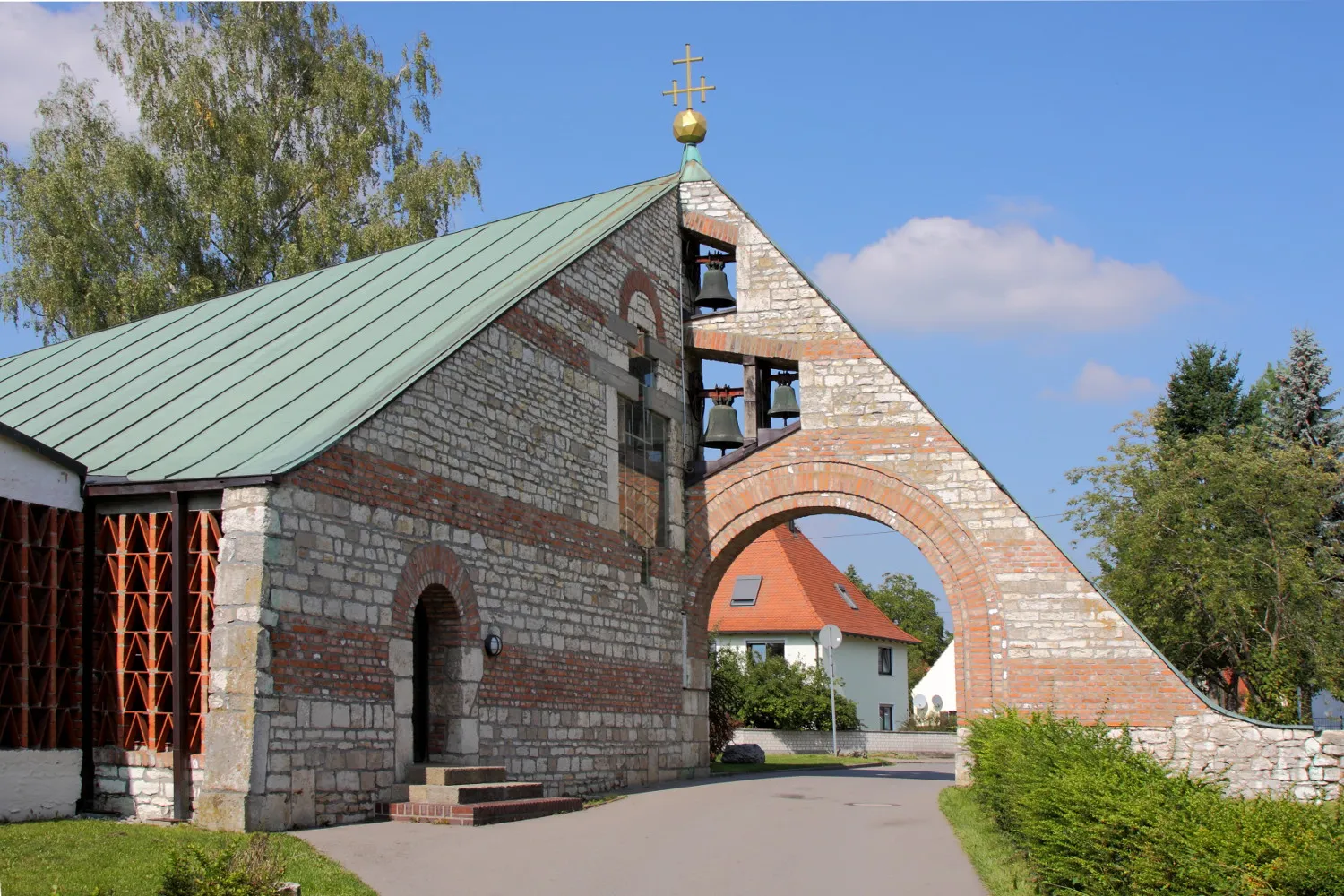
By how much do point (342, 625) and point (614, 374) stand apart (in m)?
6.59

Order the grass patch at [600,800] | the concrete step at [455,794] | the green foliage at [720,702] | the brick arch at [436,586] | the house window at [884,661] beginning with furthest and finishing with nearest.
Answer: the house window at [884,661]
the green foliage at [720,702]
the grass patch at [600,800]
the brick arch at [436,586]
the concrete step at [455,794]

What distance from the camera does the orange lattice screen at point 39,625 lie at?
10516mm

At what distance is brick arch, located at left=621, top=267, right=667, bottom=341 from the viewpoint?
17339mm

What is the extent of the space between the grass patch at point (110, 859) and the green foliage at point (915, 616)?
55713 millimetres

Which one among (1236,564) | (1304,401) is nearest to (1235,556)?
(1236,564)

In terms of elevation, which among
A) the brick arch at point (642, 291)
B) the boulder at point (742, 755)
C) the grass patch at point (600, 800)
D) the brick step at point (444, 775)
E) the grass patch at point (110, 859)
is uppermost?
the brick arch at point (642, 291)

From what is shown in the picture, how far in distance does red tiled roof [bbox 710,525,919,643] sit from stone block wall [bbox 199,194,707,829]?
17.5 metres

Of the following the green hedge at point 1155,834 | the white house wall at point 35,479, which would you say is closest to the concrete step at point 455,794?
the white house wall at point 35,479

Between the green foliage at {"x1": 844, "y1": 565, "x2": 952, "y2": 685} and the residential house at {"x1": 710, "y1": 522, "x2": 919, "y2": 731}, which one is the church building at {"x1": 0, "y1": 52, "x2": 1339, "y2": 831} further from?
the green foliage at {"x1": 844, "y1": 565, "x2": 952, "y2": 685}

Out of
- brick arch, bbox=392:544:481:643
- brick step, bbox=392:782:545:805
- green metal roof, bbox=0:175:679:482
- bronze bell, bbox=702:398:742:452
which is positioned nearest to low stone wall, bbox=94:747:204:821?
brick step, bbox=392:782:545:805

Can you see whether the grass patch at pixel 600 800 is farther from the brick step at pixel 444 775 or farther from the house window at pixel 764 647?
the house window at pixel 764 647

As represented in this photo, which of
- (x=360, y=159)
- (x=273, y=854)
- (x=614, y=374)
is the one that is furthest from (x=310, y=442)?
(x=360, y=159)

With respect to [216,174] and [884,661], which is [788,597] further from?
[216,174]

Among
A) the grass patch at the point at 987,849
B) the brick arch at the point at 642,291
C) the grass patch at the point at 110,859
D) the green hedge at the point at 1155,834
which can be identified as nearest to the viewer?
the green hedge at the point at 1155,834
